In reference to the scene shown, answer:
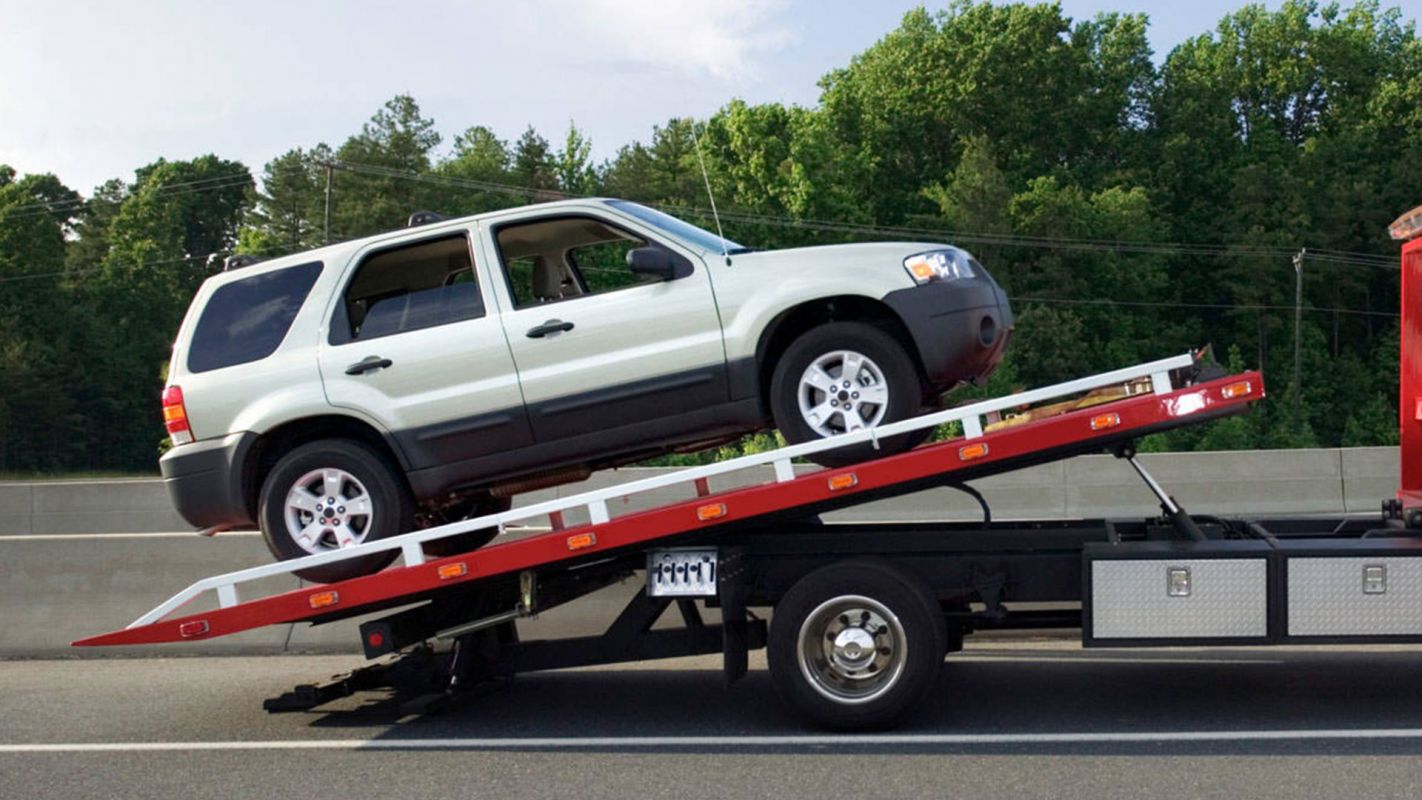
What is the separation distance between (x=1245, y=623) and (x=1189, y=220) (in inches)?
2994

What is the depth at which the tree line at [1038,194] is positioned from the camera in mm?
73562

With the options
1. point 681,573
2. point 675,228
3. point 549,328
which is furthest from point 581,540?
point 675,228

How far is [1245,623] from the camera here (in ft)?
23.0

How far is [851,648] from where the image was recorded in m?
7.10

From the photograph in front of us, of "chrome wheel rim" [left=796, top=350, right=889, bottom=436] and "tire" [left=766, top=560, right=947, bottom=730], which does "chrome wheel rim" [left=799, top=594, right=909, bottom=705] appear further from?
"chrome wheel rim" [left=796, top=350, right=889, bottom=436]

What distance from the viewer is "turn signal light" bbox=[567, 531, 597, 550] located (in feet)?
23.8

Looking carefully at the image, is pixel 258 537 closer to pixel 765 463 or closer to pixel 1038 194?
pixel 765 463

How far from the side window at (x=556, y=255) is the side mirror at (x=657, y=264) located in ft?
0.35

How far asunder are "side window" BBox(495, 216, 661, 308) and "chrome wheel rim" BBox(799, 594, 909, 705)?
72.4 inches

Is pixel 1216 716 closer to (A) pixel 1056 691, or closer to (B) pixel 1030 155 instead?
(A) pixel 1056 691

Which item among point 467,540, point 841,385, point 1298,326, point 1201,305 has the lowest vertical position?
point 1298,326

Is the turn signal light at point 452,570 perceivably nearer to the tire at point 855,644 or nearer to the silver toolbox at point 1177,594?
the tire at point 855,644

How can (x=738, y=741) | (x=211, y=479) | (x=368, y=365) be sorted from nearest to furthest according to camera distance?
(x=738, y=741)
(x=368, y=365)
(x=211, y=479)

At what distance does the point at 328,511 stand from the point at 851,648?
2703 mm
